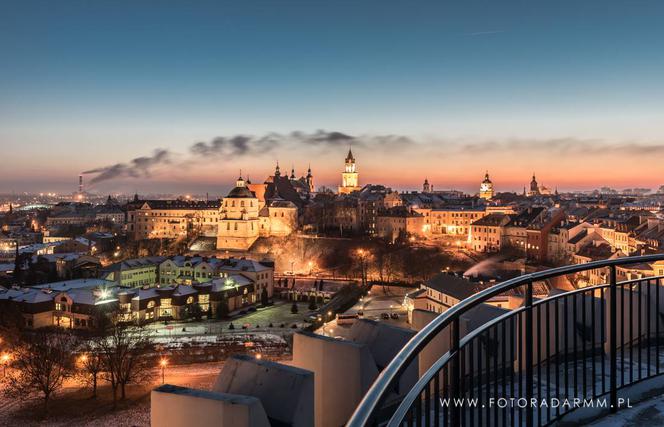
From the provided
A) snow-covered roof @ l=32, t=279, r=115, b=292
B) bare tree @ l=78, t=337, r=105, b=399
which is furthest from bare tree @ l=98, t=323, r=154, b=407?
snow-covered roof @ l=32, t=279, r=115, b=292

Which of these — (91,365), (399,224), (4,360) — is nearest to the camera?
(91,365)

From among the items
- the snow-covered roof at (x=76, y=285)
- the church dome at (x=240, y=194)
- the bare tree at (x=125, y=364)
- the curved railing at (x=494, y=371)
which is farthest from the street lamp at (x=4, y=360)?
the church dome at (x=240, y=194)

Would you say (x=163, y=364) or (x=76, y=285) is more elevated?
(x=76, y=285)

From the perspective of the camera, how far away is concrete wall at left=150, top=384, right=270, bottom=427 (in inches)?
148

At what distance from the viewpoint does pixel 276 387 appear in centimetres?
413

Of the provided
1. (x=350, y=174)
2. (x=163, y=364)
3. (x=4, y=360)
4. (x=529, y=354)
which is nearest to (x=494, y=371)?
(x=529, y=354)

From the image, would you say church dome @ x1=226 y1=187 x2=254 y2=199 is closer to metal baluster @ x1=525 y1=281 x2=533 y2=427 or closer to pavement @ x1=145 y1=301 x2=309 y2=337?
pavement @ x1=145 y1=301 x2=309 y2=337

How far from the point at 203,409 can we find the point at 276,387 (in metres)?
0.59

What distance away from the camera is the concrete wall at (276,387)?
13.0ft

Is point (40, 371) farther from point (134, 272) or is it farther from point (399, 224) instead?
point (399, 224)

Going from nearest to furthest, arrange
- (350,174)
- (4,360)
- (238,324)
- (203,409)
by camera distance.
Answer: (203,409), (4,360), (238,324), (350,174)

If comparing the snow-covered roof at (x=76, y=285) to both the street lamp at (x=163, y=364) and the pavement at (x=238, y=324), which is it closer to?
the pavement at (x=238, y=324)

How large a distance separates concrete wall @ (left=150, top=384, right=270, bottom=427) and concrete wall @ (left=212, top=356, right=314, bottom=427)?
7.4 inches

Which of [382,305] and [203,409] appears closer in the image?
[203,409]
